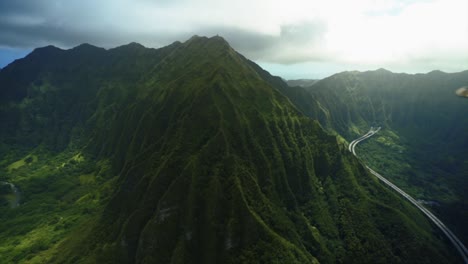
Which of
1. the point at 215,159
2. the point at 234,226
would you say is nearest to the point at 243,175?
the point at 215,159

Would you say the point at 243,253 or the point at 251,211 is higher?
the point at 251,211

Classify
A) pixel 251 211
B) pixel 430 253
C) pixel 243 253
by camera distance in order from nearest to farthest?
1. pixel 243 253
2. pixel 251 211
3. pixel 430 253

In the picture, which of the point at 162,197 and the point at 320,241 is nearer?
the point at 162,197

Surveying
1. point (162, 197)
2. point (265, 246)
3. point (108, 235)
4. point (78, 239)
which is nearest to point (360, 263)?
point (265, 246)

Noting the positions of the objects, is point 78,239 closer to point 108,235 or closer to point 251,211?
point 108,235

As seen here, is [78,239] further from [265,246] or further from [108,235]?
[265,246]

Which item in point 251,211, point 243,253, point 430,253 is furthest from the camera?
point 430,253

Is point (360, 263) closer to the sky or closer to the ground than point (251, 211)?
closer to the ground

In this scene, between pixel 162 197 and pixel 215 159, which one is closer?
pixel 162 197

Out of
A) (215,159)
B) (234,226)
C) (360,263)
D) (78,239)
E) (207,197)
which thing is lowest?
(360,263)
